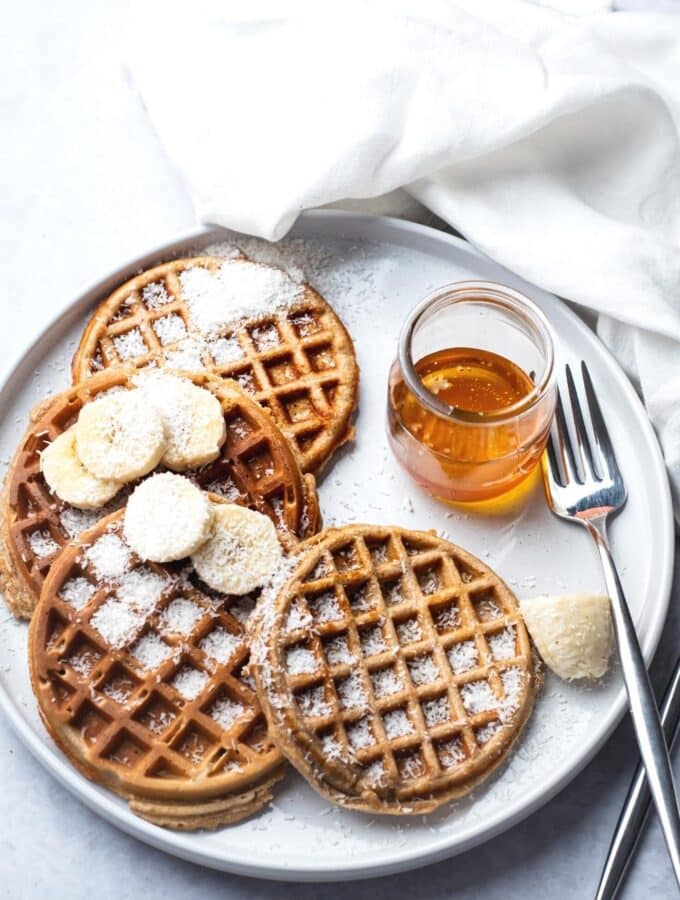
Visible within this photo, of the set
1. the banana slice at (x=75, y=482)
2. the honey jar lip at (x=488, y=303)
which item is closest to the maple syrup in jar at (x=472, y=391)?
the honey jar lip at (x=488, y=303)

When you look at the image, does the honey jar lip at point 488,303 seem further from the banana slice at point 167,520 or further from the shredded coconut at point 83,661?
the shredded coconut at point 83,661

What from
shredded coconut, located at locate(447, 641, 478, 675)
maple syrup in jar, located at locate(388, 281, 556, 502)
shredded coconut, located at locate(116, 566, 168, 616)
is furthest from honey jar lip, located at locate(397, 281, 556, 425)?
shredded coconut, located at locate(116, 566, 168, 616)

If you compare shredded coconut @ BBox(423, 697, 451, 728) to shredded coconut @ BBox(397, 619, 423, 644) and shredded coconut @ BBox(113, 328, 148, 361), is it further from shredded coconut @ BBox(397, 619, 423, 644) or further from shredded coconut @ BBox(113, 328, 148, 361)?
shredded coconut @ BBox(113, 328, 148, 361)

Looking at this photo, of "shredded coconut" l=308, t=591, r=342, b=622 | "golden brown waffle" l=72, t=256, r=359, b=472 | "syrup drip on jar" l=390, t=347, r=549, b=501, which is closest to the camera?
"shredded coconut" l=308, t=591, r=342, b=622

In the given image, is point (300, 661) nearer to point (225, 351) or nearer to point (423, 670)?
point (423, 670)

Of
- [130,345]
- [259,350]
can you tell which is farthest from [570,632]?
[130,345]

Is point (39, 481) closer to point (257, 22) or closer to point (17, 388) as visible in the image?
point (17, 388)
